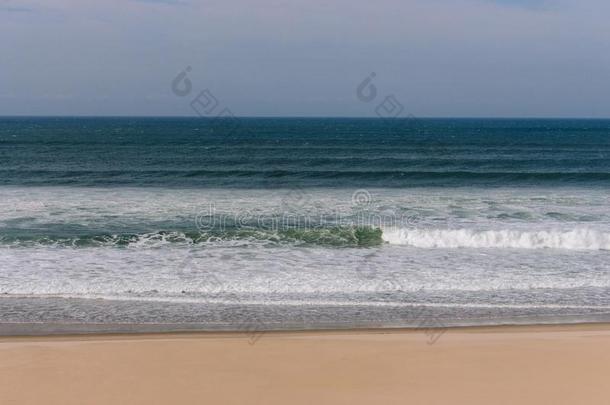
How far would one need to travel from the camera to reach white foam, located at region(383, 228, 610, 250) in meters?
15.1

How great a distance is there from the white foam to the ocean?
0.04 m

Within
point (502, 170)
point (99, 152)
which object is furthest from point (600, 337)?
point (99, 152)

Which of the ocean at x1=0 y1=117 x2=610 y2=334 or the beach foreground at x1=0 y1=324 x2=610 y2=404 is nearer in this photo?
the beach foreground at x1=0 y1=324 x2=610 y2=404

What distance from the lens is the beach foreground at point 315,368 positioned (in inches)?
272

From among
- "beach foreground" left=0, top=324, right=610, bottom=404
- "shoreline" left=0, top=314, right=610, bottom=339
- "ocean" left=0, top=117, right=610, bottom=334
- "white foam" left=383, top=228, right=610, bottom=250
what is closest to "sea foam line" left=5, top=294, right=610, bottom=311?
"ocean" left=0, top=117, right=610, bottom=334

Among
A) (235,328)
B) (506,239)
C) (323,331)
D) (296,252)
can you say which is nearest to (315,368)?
(323,331)

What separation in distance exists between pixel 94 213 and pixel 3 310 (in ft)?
29.9

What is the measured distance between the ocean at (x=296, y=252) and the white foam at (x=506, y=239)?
0.04 meters

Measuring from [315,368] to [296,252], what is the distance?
6.60m

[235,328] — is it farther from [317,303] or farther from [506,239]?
[506,239]

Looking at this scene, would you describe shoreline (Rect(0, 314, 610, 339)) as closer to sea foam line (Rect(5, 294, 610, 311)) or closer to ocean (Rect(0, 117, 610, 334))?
ocean (Rect(0, 117, 610, 334))

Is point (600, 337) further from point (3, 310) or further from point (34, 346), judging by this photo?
point (3, 310)

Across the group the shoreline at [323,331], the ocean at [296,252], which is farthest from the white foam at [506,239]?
the shoreline at [323,331]

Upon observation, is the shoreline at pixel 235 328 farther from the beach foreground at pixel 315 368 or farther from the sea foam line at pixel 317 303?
the sea foam line at pixel 317 303
